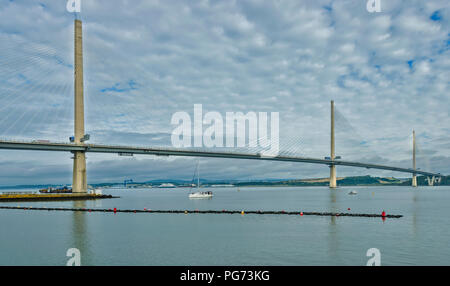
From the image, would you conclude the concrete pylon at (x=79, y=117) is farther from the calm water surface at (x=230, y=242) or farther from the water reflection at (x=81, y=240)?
the water reflection at (x=81, y=240)

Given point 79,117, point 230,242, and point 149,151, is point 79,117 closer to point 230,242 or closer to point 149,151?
point 149,151

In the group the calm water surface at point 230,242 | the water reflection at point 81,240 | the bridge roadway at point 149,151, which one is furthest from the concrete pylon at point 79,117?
the water reflection at point 81,240

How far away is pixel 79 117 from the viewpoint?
256 feet

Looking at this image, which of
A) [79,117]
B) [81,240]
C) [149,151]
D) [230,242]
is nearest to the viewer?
[230,242]

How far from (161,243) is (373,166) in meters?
133

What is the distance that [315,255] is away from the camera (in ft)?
68.2

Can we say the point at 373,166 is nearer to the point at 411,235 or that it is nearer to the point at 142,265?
the point at 411,235

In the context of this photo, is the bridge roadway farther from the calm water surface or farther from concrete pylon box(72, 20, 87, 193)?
the calm water surface

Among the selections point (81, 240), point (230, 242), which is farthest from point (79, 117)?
point (230, 242)

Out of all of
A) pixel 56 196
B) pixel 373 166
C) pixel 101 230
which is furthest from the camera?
pixel 373 166

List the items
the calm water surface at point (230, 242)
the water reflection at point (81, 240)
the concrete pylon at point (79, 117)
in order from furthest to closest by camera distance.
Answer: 1. the concrete pylon at point (79, 117)
2. the water reflection at point (81, 240)
3. the calm water surface at point (230, 242)

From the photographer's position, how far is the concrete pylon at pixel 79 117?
78.4 meters

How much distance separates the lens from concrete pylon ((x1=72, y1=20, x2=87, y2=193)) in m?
78.4
